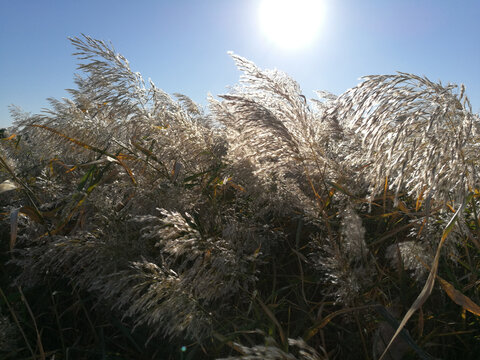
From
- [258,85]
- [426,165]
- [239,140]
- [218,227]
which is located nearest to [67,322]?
[218,227]

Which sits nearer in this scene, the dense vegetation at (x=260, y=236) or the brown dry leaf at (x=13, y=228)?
the dense vegetation at (x=260, y=236)

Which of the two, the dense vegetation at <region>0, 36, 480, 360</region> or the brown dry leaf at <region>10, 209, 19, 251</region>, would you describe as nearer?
the dense vegetation at <region>0, 36, 480, 360</region>

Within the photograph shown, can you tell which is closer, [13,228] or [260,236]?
[13,228]

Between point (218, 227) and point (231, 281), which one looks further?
point (218, 227)

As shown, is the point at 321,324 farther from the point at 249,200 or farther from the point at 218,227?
the point at 249,200

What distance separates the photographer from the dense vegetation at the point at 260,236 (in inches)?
47.6

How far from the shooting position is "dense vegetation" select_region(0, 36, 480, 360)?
121 centimetres

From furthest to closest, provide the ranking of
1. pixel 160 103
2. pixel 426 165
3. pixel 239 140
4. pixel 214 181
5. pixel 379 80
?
1. pixel 160 103
2. pixel 214 181
3. pixel 239 140
4. pixel 379 80
5. pixel 426 165

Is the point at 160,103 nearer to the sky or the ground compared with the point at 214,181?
nearer to the sky

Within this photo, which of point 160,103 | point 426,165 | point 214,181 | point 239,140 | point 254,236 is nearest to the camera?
point 426,165

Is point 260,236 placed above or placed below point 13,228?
above

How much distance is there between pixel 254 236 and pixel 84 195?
88 cm

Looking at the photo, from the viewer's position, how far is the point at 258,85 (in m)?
1.70

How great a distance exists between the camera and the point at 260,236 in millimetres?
1636
